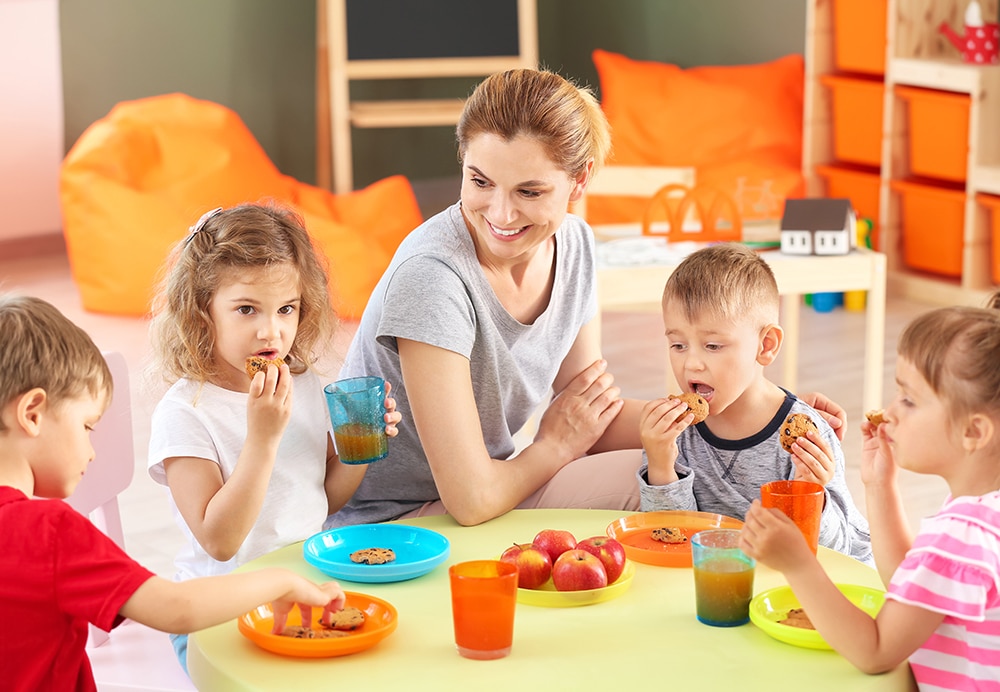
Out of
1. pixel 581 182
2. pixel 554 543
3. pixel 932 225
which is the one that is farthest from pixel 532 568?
pixel 932 225

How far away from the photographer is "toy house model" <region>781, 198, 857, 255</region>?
137 inches

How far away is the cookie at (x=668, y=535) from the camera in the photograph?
5.51ft

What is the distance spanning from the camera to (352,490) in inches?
79.2

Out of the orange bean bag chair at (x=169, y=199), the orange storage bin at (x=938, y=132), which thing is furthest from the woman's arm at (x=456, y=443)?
the orange storage bin at (x=938, y=132)

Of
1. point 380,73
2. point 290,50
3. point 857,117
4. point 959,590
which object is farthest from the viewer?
point 290,50

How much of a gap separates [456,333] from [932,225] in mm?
3846

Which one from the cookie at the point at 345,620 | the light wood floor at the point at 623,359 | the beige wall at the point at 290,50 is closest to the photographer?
the cookie at the point at 345,620

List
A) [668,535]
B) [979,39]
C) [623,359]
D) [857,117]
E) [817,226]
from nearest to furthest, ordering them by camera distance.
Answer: [668,535] < [817,226] < [623,359] < [979,39] < [857,117]

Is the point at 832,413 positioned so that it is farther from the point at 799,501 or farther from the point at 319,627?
the point at 319,627

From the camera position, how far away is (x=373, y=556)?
160 cm

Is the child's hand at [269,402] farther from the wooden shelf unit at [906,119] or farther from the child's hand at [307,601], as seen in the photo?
the wooden shelf unit at [906,119]

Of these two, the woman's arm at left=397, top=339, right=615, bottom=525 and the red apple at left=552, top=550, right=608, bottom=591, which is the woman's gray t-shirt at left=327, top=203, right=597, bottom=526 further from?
the red apple at left=552, top=550, right=608, bottom=591

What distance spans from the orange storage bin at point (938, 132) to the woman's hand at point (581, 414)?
3371mm

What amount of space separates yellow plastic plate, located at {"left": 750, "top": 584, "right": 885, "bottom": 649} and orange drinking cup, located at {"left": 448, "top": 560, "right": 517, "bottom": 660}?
273mm
